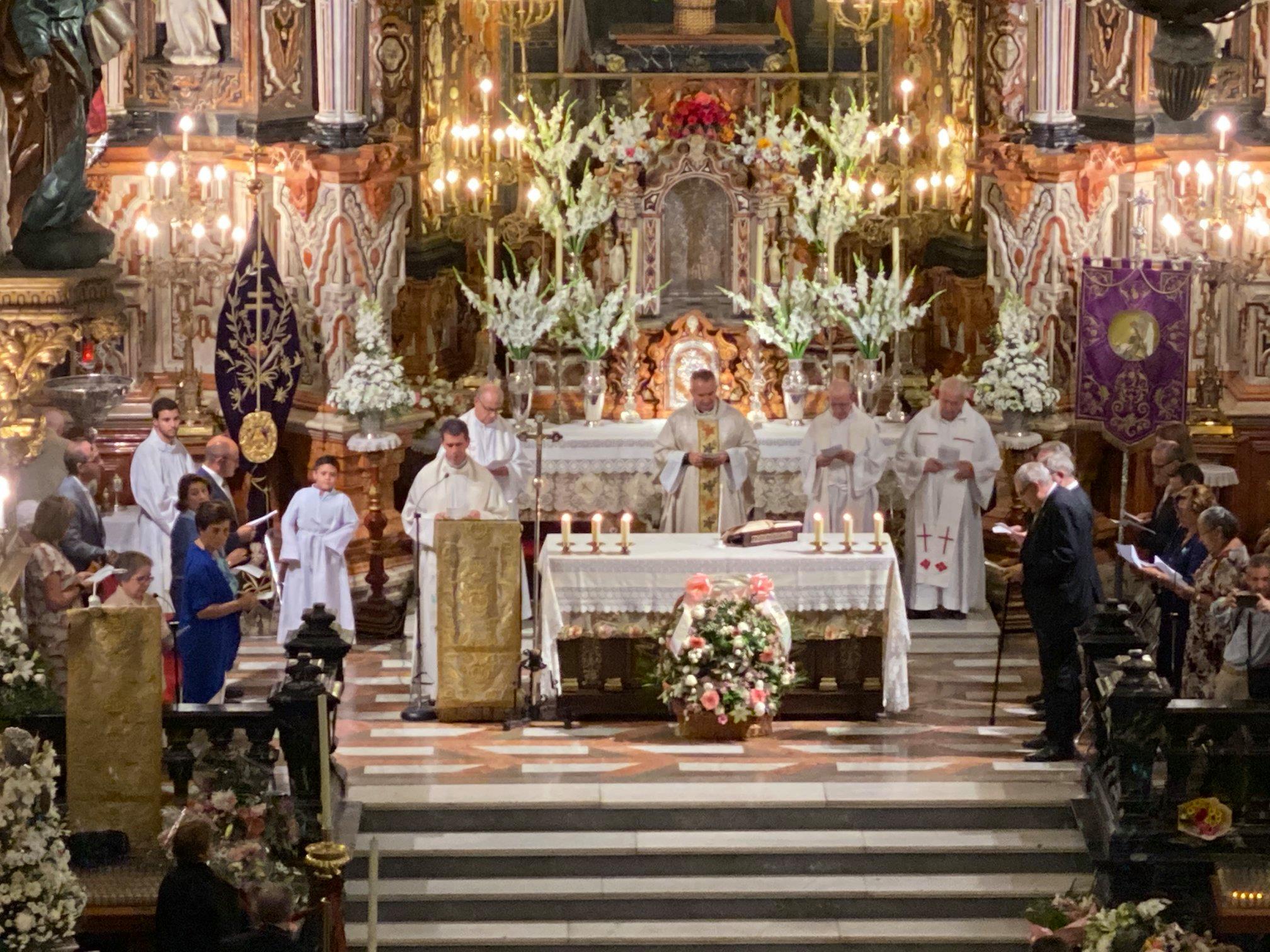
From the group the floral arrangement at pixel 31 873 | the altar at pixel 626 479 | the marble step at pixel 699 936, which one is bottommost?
the marble step at pixel 699 936

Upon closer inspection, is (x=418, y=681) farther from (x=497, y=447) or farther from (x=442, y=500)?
(x=497, y=447)

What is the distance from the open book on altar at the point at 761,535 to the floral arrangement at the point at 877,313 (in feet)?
11.0

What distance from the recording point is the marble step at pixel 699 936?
1238 centimetres

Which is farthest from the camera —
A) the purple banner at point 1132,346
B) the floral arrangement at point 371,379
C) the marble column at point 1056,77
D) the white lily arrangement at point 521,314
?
the white lily arrangement at point 521,314

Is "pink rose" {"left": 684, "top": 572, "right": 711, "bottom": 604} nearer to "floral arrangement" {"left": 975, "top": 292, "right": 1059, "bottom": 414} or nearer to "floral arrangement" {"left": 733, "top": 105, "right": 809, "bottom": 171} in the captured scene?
"floral arrangement" {"left": 975, "top": 292, "right": 1059, "bottom": 414}

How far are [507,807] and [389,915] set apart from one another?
0.88 meters

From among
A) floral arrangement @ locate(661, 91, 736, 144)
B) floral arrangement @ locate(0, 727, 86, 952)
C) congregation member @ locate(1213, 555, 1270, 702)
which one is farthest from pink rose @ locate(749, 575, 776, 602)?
floral arrangement @ locate(661, 91, 736, 144)

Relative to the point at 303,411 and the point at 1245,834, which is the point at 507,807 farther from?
the point at 303,411

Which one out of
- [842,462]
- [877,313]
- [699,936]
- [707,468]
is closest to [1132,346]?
[842,462]

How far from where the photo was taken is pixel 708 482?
54.4 feet

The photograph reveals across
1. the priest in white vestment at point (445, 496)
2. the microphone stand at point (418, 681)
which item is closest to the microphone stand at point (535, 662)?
the priest in white vestment at point (445, 496)

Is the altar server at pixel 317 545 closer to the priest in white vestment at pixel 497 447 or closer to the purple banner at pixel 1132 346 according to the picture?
the priest in white vestment at pixel 497 447

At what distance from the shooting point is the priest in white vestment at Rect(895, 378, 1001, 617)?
16.9m

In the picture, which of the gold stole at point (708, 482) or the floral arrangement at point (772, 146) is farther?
the floral arrangement at point (772, 146)
